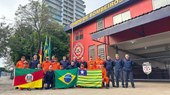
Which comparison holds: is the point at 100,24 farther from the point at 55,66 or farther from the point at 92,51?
the point at 55,66

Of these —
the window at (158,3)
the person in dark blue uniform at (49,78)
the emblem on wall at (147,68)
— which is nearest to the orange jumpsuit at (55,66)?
the person in dark blue uniform at (49,78)

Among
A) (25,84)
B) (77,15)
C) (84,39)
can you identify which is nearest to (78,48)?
(84,39)

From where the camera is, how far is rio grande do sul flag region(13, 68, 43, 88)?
10258 millimetres

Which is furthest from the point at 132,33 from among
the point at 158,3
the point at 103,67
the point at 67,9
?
the point at 67,9

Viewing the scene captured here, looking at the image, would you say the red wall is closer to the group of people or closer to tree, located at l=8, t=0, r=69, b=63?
tree, located at l=8, t=0, r=69, b=63

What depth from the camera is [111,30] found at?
14555 mm

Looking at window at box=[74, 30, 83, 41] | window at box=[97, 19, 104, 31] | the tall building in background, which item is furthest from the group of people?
the tall building in background

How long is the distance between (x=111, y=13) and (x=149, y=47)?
459 centimetres

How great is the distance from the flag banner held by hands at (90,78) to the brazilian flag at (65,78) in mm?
300

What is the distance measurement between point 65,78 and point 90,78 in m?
1.36

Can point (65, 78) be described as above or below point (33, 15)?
below

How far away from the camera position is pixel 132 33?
621 inches

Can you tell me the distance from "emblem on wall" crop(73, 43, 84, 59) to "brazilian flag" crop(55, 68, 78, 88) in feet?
33.7

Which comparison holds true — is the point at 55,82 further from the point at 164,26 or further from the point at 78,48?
the point at 78,48
